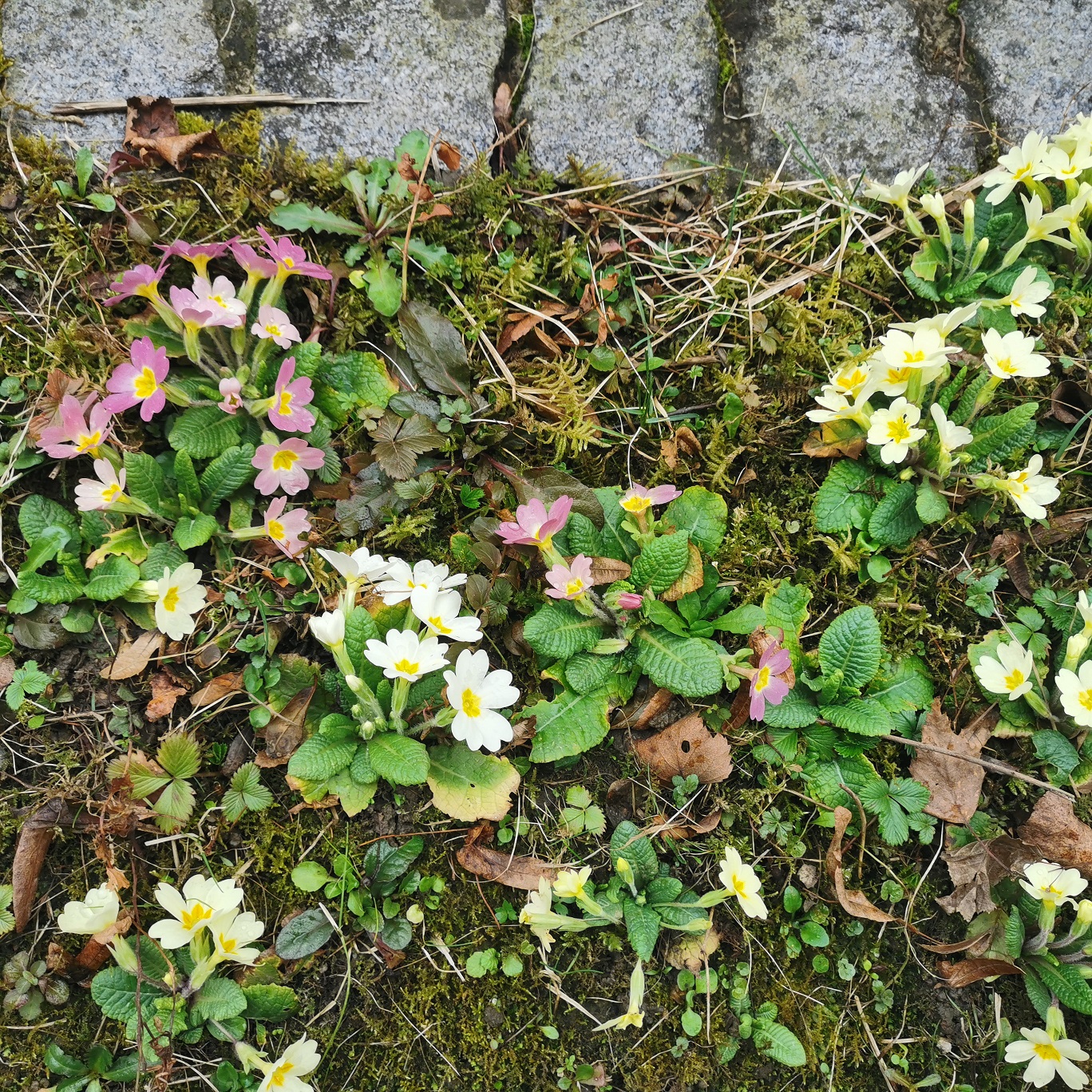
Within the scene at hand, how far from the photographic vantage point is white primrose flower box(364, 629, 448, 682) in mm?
2197

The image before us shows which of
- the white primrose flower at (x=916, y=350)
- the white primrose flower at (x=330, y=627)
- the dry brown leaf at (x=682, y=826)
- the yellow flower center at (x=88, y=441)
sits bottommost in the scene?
the dry brown leaf at (x=682, y=826)

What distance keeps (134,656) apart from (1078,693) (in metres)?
2.77

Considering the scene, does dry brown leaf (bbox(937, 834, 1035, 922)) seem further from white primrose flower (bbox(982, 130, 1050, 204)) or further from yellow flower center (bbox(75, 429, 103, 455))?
yellow flower center (bbox(75, 429, 103, 455))

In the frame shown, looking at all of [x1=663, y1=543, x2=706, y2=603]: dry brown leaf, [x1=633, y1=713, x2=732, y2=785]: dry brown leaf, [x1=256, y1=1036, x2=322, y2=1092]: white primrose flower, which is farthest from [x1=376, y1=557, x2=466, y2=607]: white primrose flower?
[x1=256, y1=1036, x2=322, y2=1092]: white primrose flower

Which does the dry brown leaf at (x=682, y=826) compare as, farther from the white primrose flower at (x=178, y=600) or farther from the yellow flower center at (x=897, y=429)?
the white primrose flower at (x=178, y=600)

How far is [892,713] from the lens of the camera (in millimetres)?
2455

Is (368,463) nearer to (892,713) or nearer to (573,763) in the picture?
(573,763)

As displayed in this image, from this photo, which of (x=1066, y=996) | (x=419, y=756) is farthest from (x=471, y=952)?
(x=1066, y=996)

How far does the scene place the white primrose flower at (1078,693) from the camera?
91.9 inches

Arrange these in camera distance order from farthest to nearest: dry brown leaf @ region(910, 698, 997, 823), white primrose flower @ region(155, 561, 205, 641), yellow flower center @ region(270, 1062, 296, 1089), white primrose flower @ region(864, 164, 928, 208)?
1. white primrose flower @ region(864, 164, 928, 208)
2. dry brown leaf @ region(910, 698, 997, 823)
3. white primrose flower @ region(155, 561, 205, 641)
4. yellow flower center @ region(270, 1062, 296, 1089)

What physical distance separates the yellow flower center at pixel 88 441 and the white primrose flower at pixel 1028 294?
9.30ft

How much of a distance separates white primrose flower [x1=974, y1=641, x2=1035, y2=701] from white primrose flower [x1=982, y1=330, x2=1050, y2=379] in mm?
834

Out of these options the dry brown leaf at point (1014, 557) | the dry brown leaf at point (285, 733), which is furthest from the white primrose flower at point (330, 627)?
the dry brown leaf at point (1014, 557)

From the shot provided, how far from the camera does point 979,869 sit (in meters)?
2.38
